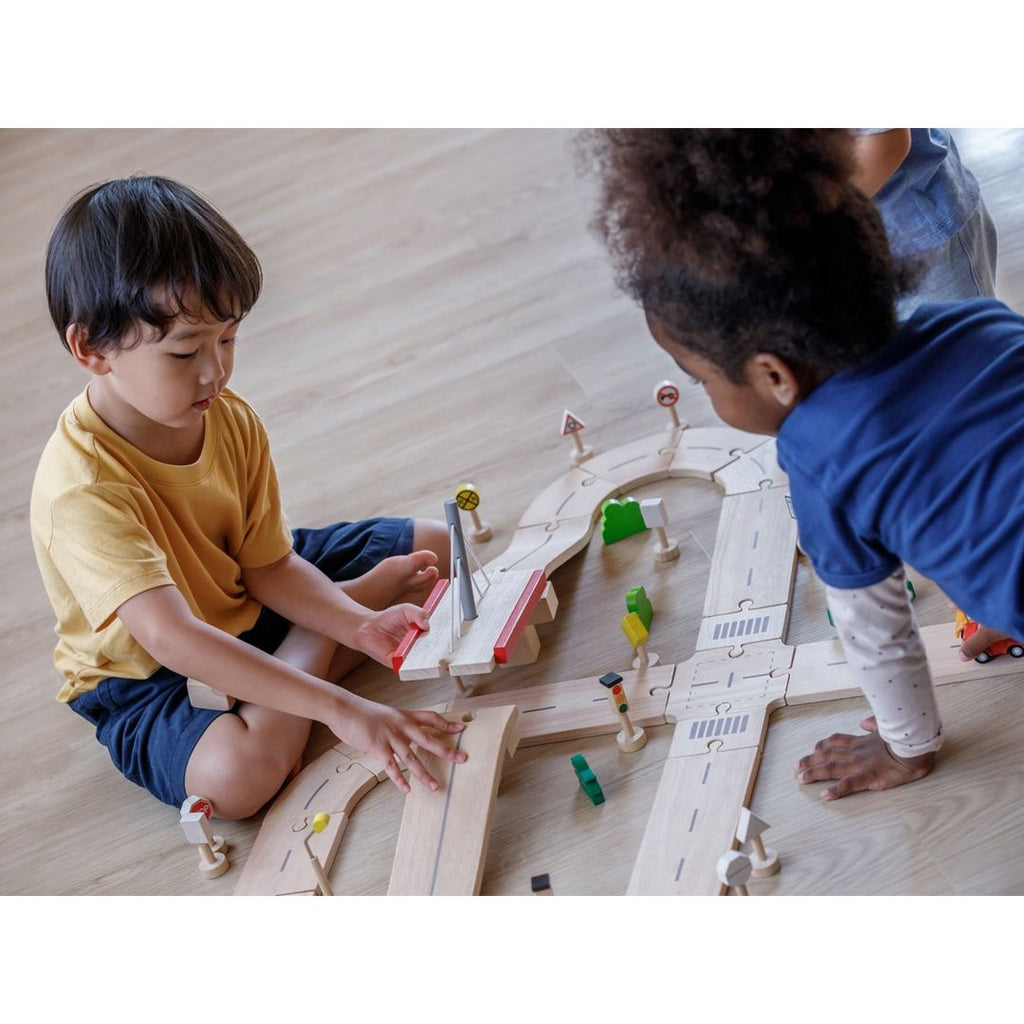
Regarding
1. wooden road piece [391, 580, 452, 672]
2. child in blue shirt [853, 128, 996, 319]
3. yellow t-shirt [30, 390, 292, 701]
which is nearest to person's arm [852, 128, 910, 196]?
child in blue shirt [853, 128, 996, 319]

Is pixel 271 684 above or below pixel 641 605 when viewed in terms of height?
above

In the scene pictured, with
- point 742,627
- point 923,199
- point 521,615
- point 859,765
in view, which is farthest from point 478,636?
point 923,199

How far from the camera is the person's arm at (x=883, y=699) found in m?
0.97

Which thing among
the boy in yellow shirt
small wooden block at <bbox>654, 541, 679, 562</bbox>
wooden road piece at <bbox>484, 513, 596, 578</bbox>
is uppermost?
the boy in yellow shirt

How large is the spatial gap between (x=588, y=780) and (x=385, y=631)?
29 centimetres

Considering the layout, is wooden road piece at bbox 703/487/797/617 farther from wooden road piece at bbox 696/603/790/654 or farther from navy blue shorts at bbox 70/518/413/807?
navy blue shorts at bbox 70/518/413/807

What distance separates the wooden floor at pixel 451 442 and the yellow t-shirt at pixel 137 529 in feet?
0.49

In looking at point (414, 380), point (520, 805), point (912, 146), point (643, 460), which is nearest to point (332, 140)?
point (414, 380)

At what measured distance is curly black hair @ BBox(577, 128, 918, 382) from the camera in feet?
2.78

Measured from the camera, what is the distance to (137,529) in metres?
1.20

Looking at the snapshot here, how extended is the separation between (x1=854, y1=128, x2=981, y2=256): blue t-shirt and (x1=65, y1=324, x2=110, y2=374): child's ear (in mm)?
720

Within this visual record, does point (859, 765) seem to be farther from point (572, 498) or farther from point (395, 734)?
point (572, 498)

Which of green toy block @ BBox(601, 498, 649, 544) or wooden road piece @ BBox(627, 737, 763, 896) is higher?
green toy block @ BBox(601, 498, 649, 544)

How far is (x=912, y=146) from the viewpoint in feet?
4.12
